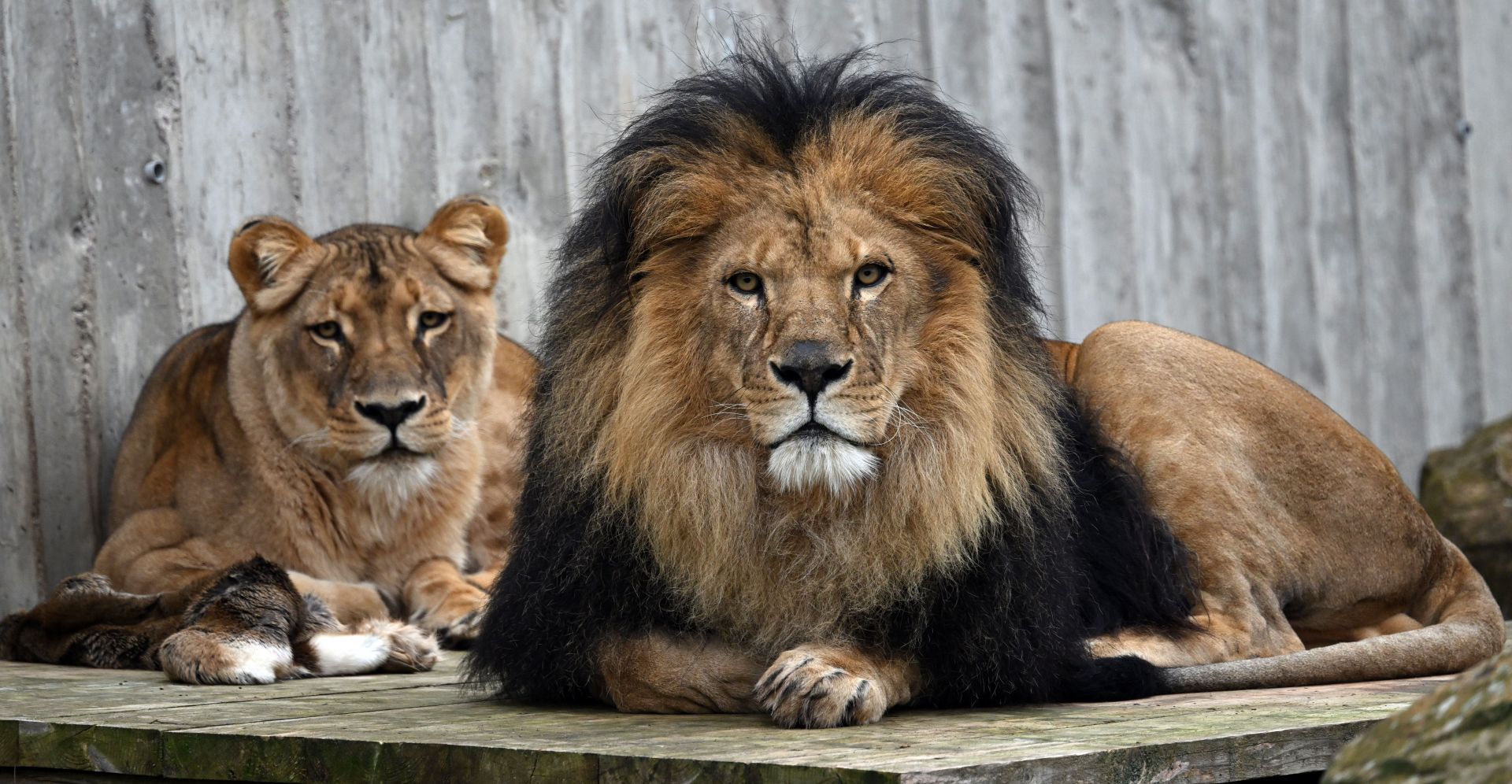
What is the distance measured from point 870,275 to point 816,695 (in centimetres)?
77

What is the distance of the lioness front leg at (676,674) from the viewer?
320cm

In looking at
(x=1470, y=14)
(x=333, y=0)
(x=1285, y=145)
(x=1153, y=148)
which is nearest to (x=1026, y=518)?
(x=333, y=0)

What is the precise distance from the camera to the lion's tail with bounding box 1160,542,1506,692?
3576mm

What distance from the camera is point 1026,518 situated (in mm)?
3328

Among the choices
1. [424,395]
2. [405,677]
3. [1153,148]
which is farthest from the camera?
[1153,148]

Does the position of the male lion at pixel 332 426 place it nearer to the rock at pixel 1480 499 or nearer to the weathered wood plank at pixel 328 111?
the weathered wood plank at pixel 328 111

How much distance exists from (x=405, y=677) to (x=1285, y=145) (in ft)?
16.6

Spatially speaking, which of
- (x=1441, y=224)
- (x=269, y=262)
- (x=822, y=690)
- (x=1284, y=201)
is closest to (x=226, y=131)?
(x=269, y=262)

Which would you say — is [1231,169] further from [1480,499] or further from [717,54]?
[717,54]

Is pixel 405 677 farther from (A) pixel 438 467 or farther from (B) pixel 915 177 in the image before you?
(B) pixel 915 177

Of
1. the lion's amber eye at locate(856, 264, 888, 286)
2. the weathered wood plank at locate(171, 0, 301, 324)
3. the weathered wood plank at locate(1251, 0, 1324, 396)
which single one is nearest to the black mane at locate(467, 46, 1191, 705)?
the lion's amber eye at locate(856, 264, 888, 286)

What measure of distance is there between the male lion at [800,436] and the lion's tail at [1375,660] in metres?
0.01

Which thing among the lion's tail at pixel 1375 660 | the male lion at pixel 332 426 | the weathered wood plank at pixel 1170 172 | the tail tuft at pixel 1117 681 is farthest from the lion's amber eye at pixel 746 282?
the weathered wood plank at pixel 1170 172

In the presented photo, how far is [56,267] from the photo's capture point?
5.05 m
